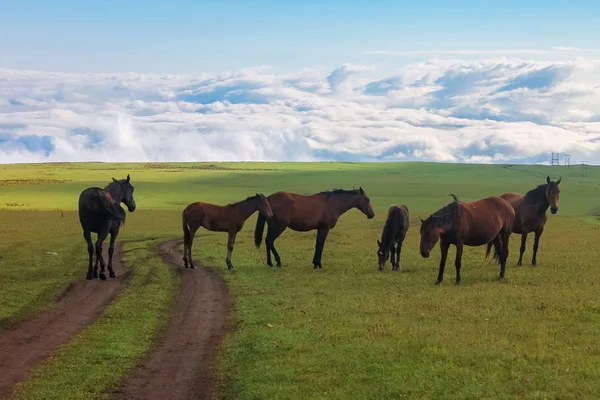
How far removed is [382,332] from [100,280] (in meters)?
11.4

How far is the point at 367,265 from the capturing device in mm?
27438

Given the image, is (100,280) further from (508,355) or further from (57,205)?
(57,205)

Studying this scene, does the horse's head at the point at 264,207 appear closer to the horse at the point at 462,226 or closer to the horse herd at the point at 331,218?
the horse herd at the point at 331,218

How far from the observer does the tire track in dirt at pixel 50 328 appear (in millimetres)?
12734

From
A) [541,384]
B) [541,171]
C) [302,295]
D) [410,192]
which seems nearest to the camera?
[541,384]

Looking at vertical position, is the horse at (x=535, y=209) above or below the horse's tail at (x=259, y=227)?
above

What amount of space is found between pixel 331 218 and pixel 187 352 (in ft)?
47.4

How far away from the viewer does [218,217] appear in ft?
85.3

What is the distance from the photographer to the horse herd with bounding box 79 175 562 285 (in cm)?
2202

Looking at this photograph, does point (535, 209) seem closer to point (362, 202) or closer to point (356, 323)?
point (362, 202)

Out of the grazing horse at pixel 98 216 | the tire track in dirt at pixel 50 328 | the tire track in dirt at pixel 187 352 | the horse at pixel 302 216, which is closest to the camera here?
the tire track in dirt at pixel 187 352

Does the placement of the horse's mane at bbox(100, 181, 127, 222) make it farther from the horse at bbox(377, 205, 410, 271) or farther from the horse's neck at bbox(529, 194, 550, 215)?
the horse's neck at bbox(529, 194, 550, 215)

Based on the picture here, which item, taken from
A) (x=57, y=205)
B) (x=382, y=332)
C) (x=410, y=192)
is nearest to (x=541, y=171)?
(x=410, y=192)

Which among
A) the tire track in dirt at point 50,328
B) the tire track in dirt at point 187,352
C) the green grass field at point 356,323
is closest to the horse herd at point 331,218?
the green grass field at point 356,323
